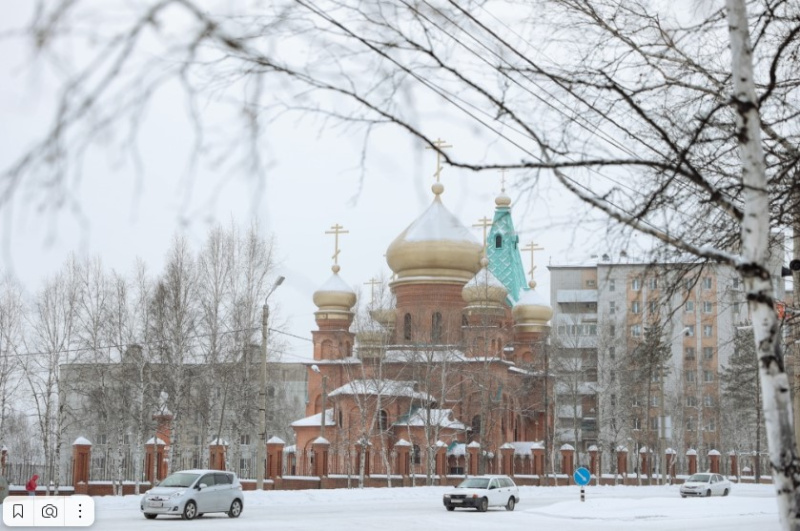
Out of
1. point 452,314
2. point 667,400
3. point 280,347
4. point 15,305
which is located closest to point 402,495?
point 280,347

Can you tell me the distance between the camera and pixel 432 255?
196 feet

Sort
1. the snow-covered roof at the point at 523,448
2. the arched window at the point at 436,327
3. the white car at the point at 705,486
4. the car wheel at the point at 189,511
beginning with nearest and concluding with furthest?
1. the car wheel at the point at 189,511
2. the white car at the point at 705,486
3. the arched window at the point at 436,327
4. the snow-covered roof at the point at 523,448

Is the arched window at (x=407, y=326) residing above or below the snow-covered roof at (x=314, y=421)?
above

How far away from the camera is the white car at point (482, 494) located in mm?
27203

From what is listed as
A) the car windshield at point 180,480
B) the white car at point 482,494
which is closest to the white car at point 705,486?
the white car at point 482,494

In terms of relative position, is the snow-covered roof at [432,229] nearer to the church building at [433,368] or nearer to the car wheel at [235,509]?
the church building at [433,368]

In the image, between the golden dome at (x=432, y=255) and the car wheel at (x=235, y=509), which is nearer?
the car wheel at (x=235, y=509)

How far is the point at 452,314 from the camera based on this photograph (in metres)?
58.1

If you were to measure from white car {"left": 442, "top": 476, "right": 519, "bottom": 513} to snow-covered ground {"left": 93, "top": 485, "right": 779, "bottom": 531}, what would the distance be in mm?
268

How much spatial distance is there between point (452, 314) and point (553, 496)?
726 inches

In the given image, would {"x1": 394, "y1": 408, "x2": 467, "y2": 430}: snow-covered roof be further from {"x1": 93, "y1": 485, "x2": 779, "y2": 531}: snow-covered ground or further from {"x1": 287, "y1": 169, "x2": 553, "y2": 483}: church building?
{"x1": 93, "y1": 485, "x2": 779, "y2": 531}: snow-covered ground

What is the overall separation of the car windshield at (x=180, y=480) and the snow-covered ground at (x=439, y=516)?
2.43 ft

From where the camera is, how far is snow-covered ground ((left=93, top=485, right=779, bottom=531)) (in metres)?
20.3

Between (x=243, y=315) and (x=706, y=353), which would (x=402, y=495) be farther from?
(x=706, y=353)
